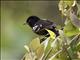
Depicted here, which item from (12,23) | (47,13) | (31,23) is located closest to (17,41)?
(12,23)

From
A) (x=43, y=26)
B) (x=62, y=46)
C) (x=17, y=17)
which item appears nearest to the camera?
(x=62, y=46)

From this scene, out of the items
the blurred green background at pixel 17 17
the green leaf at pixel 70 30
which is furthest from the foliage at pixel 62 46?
the blurred green background at pixel 17 17

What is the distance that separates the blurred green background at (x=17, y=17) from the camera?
5.44ft

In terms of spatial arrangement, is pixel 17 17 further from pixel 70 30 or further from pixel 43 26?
pixel 70 30

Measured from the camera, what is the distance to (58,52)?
366mm

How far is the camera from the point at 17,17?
1.81 metres

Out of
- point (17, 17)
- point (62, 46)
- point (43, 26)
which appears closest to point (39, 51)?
point (62, 46)

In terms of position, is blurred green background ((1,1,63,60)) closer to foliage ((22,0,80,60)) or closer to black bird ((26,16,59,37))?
black bird ((26,16,59,37))

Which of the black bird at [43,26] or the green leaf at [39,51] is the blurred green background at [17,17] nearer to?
the black bird at [43,26]

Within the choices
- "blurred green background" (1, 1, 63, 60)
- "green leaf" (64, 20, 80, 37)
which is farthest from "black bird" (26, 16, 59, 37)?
"blurred green background" (1, 1, 63, 60)

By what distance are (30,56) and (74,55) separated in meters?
0.07

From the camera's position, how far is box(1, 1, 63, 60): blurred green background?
166 cm

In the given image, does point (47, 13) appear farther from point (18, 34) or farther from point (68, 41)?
point (68, 41)

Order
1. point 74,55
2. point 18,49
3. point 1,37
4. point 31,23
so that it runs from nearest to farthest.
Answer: point 74,55
point 31,23
point 18,49
point 1,37
